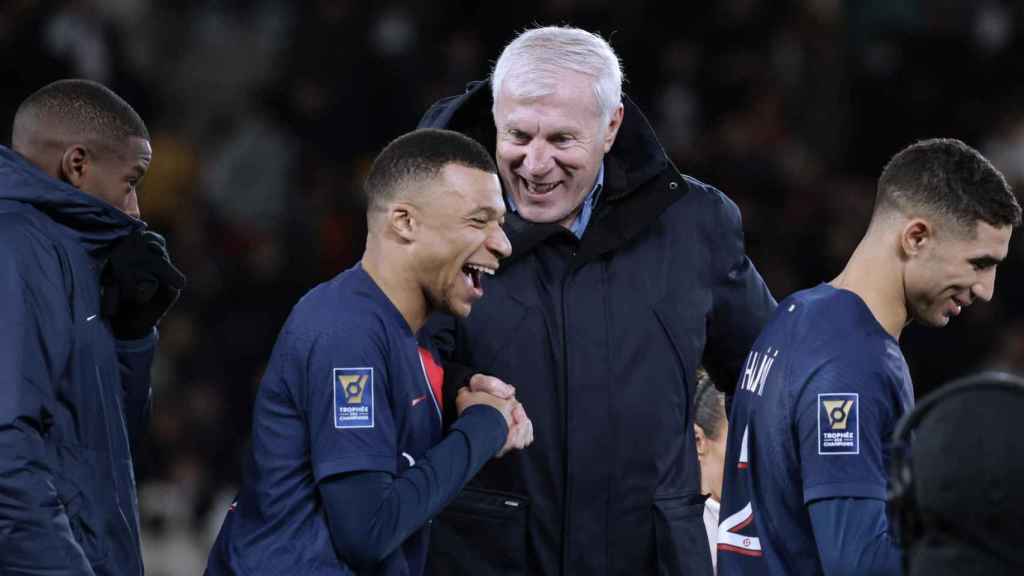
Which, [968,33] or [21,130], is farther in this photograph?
[968,33]

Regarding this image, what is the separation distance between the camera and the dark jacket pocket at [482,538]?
367 cm

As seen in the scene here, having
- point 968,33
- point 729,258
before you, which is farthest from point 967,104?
point 729,258

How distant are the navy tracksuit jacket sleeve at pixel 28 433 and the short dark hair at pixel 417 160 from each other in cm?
70

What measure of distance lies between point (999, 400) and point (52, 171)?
2043mm

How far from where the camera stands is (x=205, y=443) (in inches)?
315

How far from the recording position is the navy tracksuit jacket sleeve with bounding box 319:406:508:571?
9.91 feet

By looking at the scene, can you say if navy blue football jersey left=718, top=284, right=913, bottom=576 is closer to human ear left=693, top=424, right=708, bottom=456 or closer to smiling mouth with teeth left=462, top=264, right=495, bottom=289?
smiling mouth with teeth left=462, top=264, right=495, bottom=289

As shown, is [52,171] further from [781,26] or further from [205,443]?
[781,26]

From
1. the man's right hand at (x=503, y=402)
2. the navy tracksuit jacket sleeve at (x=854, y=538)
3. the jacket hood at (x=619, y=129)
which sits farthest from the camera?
the jacket hood at (x=619, y=129)

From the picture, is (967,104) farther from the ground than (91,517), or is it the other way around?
(967,104)

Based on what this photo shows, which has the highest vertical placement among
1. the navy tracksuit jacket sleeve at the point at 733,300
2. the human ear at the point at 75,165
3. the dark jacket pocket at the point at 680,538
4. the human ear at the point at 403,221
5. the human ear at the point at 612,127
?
the human ear at the point at 612,127

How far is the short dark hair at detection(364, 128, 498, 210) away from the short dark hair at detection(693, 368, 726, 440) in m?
1.25

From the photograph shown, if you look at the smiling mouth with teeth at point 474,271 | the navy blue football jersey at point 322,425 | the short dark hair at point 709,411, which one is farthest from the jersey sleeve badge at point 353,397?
the short dark hair at point 709,411

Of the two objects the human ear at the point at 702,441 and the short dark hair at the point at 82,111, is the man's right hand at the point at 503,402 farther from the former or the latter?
the human ear at the point at 702,441
